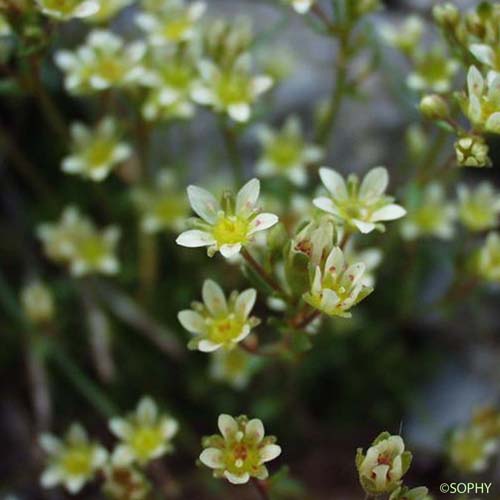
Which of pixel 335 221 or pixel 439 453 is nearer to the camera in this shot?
pixel 335 221

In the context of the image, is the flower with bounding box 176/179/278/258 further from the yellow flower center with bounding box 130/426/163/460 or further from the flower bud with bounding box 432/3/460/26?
the flower bud with bounding box 432/3/460/26

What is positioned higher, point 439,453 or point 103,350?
point 103,350

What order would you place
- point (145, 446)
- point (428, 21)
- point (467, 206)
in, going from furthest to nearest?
point (428, 21) < point (467, 206) < point (145, 446)

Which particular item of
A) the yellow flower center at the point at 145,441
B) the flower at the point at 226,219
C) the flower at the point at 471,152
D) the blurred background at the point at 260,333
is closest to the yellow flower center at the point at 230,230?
the flower at the point at 226,219

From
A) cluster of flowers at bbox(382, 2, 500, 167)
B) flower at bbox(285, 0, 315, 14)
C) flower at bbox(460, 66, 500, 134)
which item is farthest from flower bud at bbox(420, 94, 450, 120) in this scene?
flower at bbox(285, 0, 315, 14)

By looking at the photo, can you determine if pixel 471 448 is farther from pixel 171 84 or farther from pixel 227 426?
pixel 171 84

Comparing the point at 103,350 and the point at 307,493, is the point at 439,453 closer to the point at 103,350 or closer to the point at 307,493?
the point at 307,493

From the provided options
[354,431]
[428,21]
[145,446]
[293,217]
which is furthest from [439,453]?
[428,21]

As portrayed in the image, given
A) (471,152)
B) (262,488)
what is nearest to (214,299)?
(262,488)

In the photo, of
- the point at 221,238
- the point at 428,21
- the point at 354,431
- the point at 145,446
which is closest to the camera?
the point at 221,238
